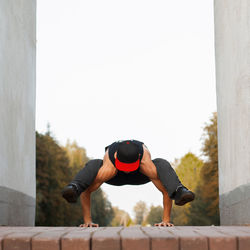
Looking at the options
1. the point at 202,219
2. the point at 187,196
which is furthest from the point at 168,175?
the point at 202,219

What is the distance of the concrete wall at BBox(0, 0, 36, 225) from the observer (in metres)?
5.11

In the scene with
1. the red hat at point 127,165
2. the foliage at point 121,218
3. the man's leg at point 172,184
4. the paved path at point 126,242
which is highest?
the red hat at point 127,165

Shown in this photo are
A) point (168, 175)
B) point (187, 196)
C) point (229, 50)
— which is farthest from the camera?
point (229, 50)

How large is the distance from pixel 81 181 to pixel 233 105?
1876mm

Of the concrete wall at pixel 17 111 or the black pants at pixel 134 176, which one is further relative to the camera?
the concrete wall at pixel 17 111

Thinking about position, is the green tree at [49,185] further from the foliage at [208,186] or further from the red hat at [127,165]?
the red hat at [127,165]

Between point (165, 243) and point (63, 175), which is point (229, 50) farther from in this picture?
point (63, 175)

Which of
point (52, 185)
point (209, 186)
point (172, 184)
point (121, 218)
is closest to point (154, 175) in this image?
point (172, 184)

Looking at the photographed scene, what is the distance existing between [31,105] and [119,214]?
10087 centimetres

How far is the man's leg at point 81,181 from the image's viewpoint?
4.38 metres

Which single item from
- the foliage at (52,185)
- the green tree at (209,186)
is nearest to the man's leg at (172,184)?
the green tree at (209,186)

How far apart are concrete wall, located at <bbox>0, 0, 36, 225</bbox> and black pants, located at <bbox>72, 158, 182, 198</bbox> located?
3.02ft

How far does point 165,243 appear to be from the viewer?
2.49 metres

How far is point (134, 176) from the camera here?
16.2 ft
